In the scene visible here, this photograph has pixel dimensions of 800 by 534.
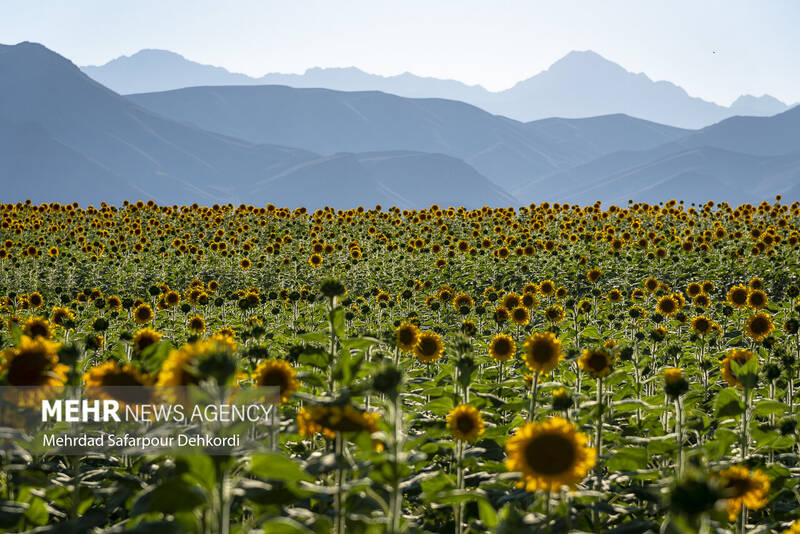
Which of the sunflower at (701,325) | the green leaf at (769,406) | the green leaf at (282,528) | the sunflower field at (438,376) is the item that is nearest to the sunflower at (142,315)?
the sunflower field at (438,376)

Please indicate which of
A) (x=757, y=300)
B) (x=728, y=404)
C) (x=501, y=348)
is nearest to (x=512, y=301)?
(x=501, y=348)

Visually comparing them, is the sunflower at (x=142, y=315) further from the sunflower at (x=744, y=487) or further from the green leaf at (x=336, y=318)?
the sunflower at (x=744, y=487)

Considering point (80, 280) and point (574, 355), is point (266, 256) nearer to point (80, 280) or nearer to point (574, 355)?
point (80, 280)

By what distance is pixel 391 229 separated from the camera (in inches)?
833

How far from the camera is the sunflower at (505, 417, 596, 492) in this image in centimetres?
263

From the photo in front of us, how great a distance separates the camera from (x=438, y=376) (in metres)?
6.01

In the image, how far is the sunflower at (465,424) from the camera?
365 cm

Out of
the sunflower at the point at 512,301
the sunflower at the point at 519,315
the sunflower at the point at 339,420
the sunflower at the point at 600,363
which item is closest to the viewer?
the sunflower at the point at 339,420

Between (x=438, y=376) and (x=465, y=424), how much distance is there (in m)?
2.36

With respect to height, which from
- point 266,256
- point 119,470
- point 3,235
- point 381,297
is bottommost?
point 119,470

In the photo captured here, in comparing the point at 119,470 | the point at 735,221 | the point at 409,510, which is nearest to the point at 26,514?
the point at 119,470

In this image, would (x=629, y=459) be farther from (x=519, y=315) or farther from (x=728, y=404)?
(x=519, y=315)

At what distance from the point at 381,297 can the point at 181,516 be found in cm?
802

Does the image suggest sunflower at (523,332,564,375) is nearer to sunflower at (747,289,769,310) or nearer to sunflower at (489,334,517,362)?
sunflower at (489,334,517,362)
